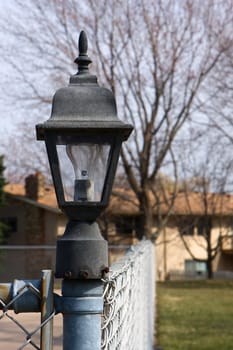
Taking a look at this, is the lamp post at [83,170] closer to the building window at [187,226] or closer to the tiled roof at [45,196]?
the tiled roof at [45,196]

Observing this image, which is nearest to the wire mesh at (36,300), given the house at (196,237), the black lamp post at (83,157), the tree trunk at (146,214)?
the black lamp post at (83,157)

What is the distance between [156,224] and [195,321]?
23930 millimetres

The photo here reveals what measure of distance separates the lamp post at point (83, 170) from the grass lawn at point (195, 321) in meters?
9.00

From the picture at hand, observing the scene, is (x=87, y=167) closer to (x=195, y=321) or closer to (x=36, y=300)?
(x=36, y=300)

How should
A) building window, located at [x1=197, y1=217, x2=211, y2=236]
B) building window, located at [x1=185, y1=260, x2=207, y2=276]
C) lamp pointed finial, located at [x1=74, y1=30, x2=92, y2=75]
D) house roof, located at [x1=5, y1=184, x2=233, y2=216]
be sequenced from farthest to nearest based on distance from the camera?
building window, located at [x1=185, y1=260, x2=207, y2=276] → building window, located at [x1=197, y1=217, x2=211, y2=236] → house roof, located at [x1=5, y1=184, x2=233, y2=216] → lamp pointed finial, located at [x1=74, y1=30, x2=92, y2=75]

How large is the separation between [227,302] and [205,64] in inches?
457

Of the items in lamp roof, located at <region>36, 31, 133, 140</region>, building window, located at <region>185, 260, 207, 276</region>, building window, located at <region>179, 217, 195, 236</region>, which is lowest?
lamp roof, located at <region>36, 31, 133, 140</region>

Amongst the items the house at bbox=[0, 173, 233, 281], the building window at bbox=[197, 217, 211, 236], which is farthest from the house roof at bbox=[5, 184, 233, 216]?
the building window at bbox=[197, 217, 211, 236]

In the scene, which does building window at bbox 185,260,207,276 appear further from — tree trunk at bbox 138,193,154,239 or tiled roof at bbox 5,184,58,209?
tree trunk at bbox 138,193,154,239

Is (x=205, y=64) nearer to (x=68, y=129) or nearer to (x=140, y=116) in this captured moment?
(x=140, y=116)

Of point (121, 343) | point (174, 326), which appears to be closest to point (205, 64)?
point (174, 326)

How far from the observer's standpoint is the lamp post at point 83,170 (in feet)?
7.39

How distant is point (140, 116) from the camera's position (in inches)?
1174

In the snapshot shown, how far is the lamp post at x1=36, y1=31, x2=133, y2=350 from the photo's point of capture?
2254 mm
